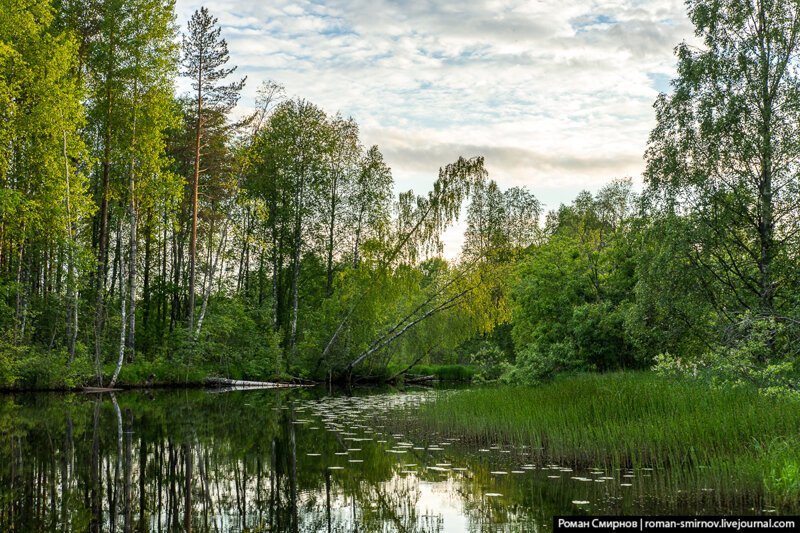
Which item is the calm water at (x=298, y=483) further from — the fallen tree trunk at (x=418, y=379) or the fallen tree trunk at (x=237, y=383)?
the fallen tree trunk at (x=418, y=379)

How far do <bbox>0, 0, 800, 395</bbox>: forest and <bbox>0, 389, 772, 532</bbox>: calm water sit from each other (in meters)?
5.16

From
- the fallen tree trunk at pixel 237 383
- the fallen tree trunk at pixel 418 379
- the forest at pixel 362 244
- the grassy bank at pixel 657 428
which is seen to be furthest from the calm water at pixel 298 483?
the fallen tree trunk at pixel 418 379

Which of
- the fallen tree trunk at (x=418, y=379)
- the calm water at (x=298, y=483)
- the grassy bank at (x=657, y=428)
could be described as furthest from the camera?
the fallen tree trunk at (x=418, y=379)

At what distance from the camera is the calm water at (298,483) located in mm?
7117

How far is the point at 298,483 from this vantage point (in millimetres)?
9062

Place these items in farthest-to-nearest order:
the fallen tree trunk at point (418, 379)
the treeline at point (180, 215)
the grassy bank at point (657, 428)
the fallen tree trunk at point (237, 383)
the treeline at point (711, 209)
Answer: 1. the fallen tree trunk at point (418, 379)
2. the fallen tree trunk at point (237, 383)
3. the treeline at point (180, 215)
4. the treeline at point (711, 209)
5. the grassy bank at point (657, 428)

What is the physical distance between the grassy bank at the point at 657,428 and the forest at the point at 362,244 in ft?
3.86

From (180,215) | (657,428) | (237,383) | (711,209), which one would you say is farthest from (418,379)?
(657,428)

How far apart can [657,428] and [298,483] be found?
18.2ft

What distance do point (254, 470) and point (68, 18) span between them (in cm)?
2544

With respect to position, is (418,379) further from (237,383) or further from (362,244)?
(362,244)

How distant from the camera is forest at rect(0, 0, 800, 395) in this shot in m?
22.6

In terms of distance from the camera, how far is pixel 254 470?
1006 cm

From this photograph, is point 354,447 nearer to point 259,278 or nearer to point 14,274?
point 14,274
